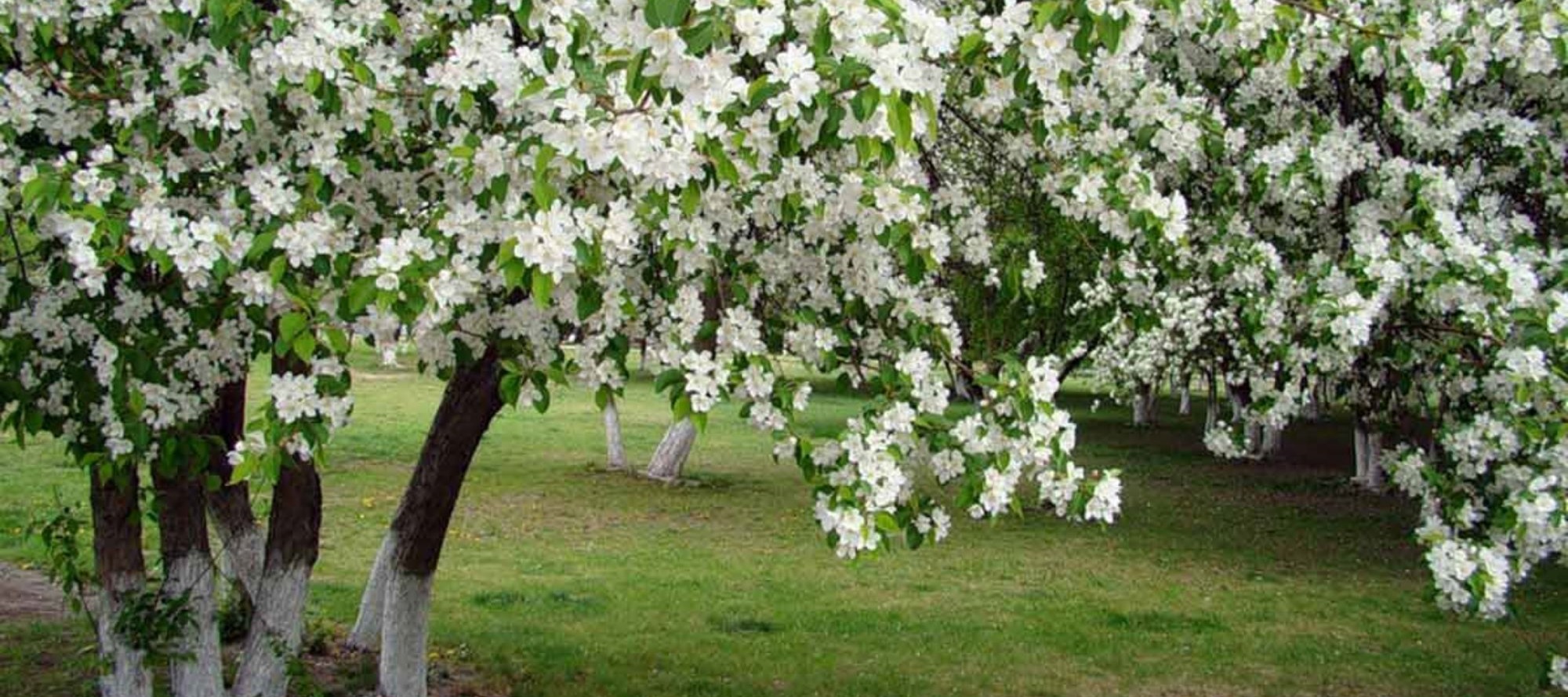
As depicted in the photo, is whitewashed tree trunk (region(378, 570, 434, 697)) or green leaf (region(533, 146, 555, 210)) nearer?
green leaf (region(533, 146, 555, 210))

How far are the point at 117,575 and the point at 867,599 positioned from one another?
7.16m

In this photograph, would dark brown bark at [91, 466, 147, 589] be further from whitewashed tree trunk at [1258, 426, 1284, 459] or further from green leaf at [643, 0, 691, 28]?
whitewashed tree trunk at [1258, 426, 1284, 459]

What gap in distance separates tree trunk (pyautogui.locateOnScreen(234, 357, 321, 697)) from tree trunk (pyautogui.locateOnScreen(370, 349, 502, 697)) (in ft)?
2.27

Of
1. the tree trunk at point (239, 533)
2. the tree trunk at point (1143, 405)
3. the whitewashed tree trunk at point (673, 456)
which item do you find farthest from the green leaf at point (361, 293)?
the tree trunk at point (1143, 405)

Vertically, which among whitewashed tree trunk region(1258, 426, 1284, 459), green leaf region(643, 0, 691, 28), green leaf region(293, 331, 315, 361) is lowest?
whitewashed tree trunk region(1258, 426, 1284, 459)

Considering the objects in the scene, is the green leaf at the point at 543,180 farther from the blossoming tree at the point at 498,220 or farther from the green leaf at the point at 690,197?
the green leaf at the point at 690,197

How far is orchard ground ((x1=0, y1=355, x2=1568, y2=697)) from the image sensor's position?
9578 mm

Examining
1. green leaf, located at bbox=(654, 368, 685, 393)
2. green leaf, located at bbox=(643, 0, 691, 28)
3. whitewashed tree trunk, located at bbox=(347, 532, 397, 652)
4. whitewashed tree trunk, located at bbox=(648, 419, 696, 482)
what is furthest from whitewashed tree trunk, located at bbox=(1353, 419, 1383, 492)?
green leaf, located at bbox=(643, 0, 691, 28)

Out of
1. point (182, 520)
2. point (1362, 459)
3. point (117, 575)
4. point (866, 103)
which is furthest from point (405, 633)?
point (1362, 459)

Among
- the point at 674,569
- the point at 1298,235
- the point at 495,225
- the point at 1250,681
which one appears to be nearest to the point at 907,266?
the point at 495,225

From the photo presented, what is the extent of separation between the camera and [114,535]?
6652 mm

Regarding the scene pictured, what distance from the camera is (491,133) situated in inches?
175

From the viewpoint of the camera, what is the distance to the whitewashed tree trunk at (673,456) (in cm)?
2036

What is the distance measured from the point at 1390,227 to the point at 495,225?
4992 mm
